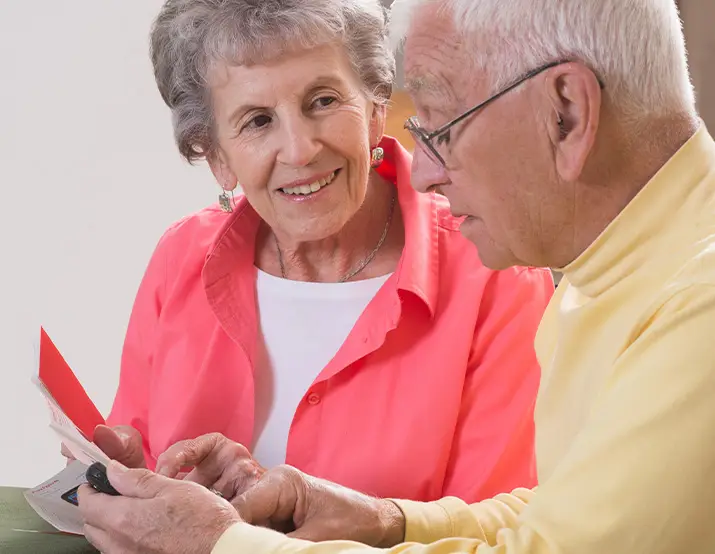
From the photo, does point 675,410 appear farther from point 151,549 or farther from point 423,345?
point 423,345

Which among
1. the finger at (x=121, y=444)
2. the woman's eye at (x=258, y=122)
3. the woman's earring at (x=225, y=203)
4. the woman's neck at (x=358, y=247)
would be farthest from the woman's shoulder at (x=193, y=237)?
the finger at (x=121, y=444)

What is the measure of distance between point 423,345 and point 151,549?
0.61 m

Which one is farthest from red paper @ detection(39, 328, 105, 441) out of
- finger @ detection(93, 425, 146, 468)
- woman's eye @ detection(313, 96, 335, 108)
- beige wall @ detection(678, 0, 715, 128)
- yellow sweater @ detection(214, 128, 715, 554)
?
beige wall @ detection(678, 0, 715, 128)

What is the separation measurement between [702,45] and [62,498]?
180 centimetres

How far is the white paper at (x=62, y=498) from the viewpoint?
1520 mm

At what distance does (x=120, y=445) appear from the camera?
5.73 feet

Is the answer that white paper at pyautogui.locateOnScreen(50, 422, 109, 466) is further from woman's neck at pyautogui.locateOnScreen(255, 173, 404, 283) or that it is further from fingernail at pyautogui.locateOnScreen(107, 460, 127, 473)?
woman's neck at pyautogui.locateOnScreen(255, 173, 404, 283)

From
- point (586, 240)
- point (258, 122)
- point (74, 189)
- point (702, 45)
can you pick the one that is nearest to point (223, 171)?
point (258, 122)

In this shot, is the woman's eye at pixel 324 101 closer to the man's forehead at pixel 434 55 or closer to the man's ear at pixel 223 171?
the man's ear at pixel 223 171

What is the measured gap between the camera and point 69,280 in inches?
138

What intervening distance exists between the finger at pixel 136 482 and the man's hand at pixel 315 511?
109 mm

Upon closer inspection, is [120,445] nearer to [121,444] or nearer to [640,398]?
[121,444]

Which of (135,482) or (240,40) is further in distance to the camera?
(240,40)

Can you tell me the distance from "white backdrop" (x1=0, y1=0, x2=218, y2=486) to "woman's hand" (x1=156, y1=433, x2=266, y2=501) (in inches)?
77.2
